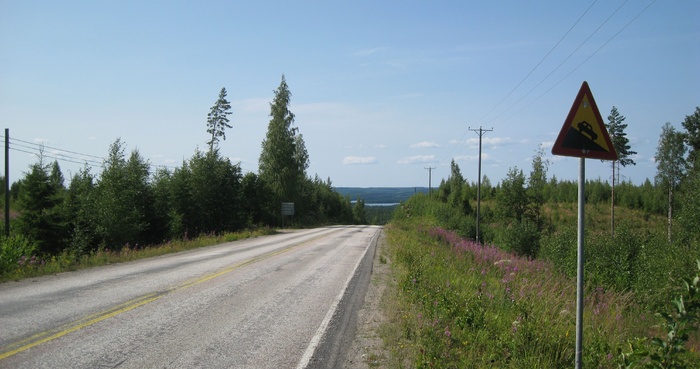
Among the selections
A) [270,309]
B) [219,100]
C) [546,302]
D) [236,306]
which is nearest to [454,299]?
[546,302]

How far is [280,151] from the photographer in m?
56.9

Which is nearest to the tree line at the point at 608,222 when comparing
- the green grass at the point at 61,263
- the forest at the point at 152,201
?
the green grass at the point at 61,263

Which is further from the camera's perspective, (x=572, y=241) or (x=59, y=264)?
(x=572, y=241)

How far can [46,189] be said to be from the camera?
28.2 m

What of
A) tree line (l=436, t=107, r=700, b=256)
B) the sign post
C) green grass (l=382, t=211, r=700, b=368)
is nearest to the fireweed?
green grass (l=382, t=211, r=700, b=368)

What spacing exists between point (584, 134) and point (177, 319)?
6.55 metres

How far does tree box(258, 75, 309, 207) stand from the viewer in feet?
187

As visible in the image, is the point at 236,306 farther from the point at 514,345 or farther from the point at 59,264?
the point at 59,264

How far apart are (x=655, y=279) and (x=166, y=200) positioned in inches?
1383

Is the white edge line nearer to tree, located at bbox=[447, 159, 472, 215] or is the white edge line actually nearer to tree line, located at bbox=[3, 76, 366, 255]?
tree line, located at bbox=[3, 76, 366, 255]

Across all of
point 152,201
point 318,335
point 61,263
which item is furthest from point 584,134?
point 152,201

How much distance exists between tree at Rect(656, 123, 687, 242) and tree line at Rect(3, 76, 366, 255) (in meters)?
43.8

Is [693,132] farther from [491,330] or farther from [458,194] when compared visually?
[491,330]

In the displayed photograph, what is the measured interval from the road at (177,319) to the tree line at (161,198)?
7935 mm
